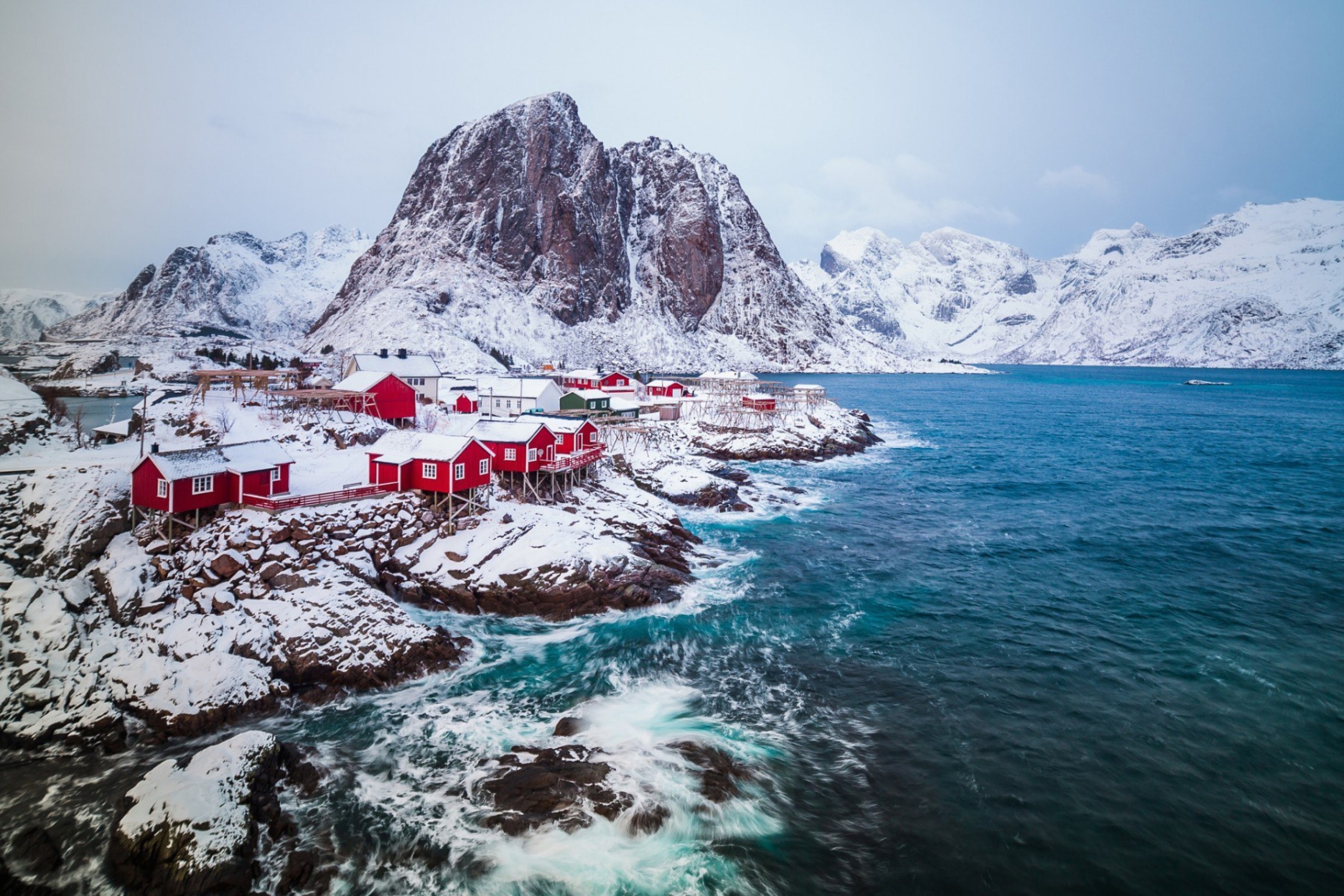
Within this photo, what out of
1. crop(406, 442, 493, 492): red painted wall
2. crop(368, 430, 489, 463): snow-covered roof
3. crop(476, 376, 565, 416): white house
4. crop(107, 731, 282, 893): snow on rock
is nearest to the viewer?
crop(107, 731, 282, 893): snow on rock

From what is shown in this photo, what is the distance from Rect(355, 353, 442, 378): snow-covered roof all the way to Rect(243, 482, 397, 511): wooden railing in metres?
27.2

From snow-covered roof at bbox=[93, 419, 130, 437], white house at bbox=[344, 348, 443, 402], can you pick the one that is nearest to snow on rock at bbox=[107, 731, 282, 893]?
snow-covered roof at bbox=[93, 419, 130, 437]

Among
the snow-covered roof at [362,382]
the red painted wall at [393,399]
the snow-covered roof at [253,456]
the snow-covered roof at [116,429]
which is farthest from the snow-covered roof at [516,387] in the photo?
the snow-covered roof at [253,456]

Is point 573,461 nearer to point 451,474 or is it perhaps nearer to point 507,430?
point 507,430

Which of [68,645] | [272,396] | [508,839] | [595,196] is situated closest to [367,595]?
[68,645]

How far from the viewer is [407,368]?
215 ft

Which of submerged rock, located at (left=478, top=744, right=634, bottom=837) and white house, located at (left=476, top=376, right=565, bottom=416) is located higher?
white house, located at (left=476, top=376, right=565, bottom=416)

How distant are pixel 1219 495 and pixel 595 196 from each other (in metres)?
178

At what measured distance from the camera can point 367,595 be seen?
89.6 feet

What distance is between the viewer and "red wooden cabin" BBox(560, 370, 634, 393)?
83.1 meters

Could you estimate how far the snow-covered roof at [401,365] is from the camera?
205ft

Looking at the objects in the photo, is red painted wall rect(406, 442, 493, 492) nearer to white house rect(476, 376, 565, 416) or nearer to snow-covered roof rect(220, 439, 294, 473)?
snow-covered roof rect(220, 439, 294, 473)

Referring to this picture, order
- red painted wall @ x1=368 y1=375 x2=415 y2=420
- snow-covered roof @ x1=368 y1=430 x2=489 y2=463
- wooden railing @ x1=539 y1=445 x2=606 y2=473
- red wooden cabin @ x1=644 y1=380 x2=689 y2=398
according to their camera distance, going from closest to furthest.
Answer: snow-covered roof @ x1=368 y1=430 x2=489 y2=463 < wooden railing @ x1=539 y1=445 x2=606 y2=473 < red painted wall @ x1=368 y1=375 x2=415 y2=420 < red wooden cabin @ x1=644 y1=380 x2=689 y2=398

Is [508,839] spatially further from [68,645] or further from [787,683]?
[68,645]
